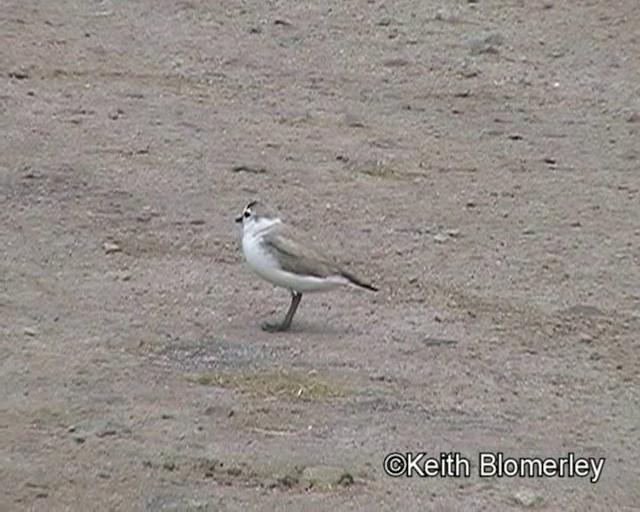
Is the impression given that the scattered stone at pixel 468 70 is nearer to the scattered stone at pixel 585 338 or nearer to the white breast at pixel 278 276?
the scattered stone at pixel 585 338

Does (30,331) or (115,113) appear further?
(115,113)

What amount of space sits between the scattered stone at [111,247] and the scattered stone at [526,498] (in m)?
2.95

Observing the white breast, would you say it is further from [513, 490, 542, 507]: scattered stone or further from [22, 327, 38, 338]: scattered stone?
[513, 490, 542, 507]: scattered stone

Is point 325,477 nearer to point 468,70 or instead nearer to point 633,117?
point 633,117

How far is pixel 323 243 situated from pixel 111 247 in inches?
36.5

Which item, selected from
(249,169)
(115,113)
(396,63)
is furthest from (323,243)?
(396,63)

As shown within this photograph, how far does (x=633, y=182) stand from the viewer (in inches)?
396

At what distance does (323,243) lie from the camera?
8.80 m

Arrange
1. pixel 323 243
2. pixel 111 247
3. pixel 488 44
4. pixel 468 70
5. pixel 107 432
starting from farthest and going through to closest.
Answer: pixel 488 44
pixel 468 70
pixel 323 243
pixel 111 247
pixel 107 432

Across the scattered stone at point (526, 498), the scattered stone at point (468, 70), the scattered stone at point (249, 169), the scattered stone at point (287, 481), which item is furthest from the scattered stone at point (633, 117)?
the scattered stone at point (287, 481)

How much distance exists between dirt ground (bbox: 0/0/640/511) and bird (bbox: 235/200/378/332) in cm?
17

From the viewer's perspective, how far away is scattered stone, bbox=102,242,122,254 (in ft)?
27.9

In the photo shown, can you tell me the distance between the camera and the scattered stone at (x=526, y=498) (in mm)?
5977

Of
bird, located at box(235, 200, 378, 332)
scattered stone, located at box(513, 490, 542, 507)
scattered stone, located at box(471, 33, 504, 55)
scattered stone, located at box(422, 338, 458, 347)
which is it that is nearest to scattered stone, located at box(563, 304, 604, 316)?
scattered stone, located at box(422, 338, 458, 347)
